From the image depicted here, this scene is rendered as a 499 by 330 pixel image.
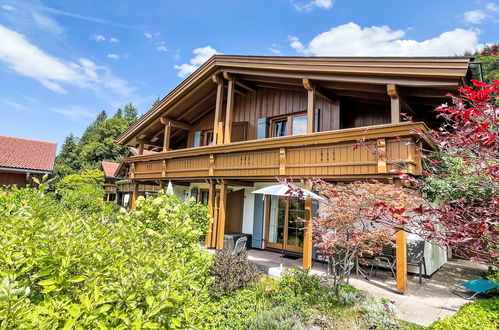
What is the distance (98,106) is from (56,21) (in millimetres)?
48201

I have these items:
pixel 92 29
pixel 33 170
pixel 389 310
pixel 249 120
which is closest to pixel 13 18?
pixel 92 29

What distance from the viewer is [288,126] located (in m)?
9.82

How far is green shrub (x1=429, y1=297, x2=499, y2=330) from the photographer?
12.1ft

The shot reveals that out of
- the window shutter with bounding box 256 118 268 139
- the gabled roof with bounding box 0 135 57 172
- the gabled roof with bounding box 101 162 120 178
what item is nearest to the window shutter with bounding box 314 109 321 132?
the window shutter with bounding box 256 118 268 139

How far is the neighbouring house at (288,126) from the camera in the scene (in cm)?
593

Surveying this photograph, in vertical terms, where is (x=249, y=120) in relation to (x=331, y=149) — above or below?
above

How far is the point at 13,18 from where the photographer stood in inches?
352

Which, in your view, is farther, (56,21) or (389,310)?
(56,21)

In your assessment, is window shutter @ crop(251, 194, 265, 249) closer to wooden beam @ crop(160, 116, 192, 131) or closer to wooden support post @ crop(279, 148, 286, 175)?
wooden support post @ crop(279, 148, 286, 175)

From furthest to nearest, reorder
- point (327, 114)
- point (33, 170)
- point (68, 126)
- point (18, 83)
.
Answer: point (68, 126) → point (18, 83) → point (33, 170) → point (327, 114)

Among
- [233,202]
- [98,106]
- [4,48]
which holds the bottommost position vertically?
[233,202]

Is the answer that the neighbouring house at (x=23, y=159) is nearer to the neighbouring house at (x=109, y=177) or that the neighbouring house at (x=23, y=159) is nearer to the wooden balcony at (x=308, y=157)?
the neighbouring house at (x=109, y=177)

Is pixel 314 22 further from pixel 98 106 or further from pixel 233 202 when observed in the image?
pixel 98 106

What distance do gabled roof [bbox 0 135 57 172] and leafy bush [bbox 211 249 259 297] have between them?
18259 mm
